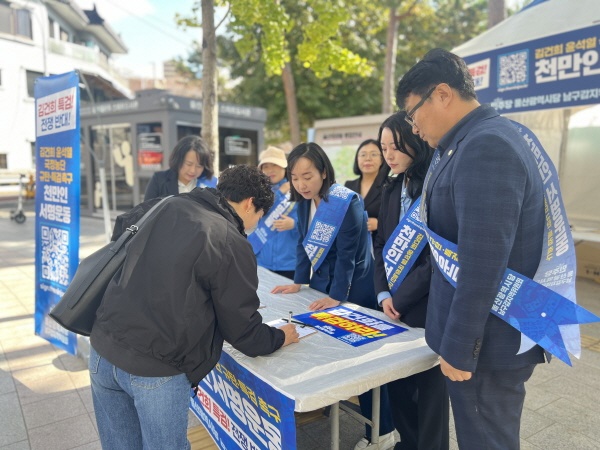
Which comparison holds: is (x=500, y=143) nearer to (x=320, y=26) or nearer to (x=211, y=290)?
(x=211, y=290)

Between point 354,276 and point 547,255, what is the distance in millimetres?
1202

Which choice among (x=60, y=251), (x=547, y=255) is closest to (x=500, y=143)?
(x=547, y=255)

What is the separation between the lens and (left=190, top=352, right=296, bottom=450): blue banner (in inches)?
57.9

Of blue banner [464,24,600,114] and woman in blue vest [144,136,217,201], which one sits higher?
blue banner [464,24,600,114]

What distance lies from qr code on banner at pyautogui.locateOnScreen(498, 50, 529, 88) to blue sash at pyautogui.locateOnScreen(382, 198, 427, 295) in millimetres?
3771

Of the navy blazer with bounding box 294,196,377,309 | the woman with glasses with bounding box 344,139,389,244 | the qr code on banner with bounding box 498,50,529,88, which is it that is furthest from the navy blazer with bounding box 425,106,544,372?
the qr code on banner with bounding box 498,50,529,88

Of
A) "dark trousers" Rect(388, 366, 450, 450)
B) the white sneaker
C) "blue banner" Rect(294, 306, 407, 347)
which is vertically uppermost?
"blue banner" Rect(294, 306, 407, 347)

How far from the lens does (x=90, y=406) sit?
2826mm

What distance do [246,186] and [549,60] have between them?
14.0ft

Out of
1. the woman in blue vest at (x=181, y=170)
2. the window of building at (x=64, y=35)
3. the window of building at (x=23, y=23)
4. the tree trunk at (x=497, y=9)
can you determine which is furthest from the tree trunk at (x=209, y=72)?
the window of building at (x=64, y=35)

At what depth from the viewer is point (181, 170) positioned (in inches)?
135

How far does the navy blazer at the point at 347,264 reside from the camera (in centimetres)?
230

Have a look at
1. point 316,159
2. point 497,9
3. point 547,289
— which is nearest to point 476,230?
point 547,289

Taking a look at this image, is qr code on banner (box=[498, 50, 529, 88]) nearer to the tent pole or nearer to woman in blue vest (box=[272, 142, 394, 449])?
the tent pole
